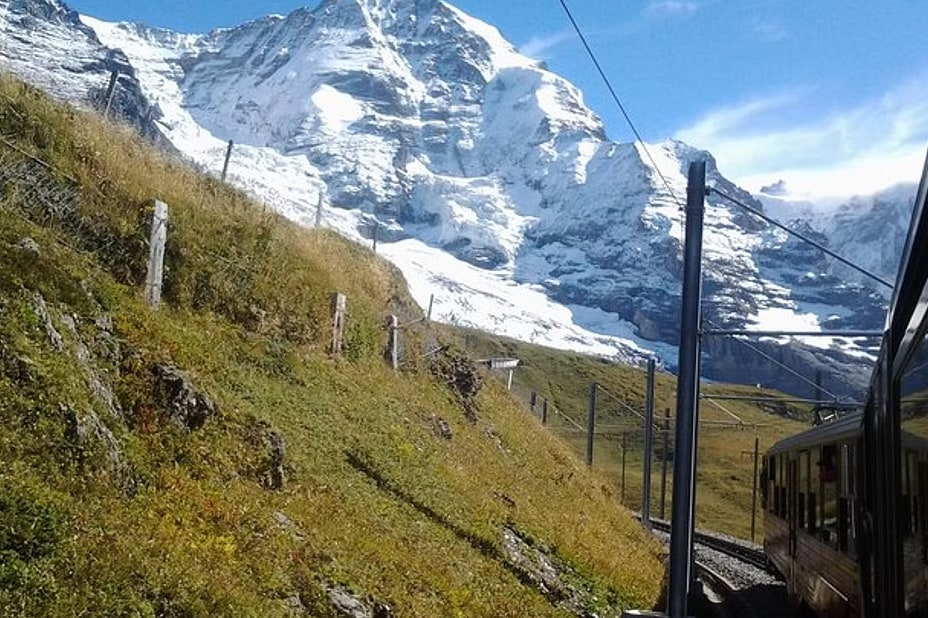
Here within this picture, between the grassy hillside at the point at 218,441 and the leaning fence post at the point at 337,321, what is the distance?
7.9 inches

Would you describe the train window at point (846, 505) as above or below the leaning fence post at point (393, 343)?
below

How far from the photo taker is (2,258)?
975cm

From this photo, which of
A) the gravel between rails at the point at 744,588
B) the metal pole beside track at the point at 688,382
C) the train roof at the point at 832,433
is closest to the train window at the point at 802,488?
the train roof at the point at 832,433

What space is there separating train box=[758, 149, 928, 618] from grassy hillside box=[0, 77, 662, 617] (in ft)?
12.4

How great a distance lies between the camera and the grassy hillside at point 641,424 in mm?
71500

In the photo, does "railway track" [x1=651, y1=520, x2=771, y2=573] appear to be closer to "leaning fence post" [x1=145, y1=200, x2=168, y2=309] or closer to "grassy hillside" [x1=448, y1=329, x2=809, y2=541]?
"grassy hillside" [x1=448, y1=329, x2=809, y2=541]

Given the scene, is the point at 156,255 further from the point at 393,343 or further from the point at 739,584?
the point at 739,584

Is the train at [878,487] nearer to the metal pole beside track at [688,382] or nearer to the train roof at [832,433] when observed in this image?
the train roof at [832,433]

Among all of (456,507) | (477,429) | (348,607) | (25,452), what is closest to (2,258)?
(25,452)

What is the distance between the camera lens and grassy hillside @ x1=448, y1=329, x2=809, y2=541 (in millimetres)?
71500

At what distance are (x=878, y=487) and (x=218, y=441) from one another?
6.91 meters

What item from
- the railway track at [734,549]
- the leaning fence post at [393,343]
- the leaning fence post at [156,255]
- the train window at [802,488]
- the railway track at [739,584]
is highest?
the leaning fence post at [156,255]

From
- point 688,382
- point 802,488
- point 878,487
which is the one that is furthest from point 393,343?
point 878,487

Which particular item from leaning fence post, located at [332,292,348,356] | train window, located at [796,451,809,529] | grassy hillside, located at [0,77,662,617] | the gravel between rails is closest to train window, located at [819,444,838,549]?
train window, located at [796,451,809,529]
